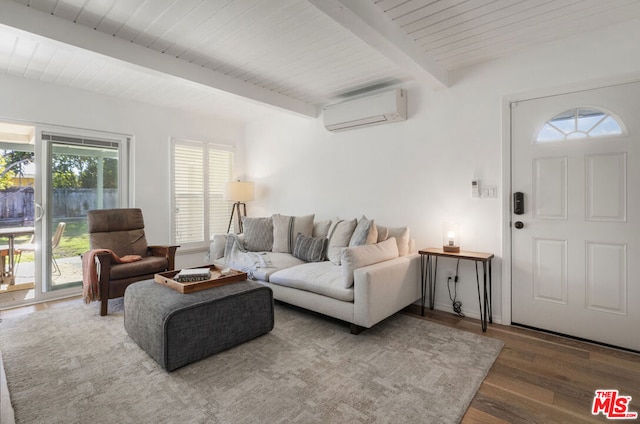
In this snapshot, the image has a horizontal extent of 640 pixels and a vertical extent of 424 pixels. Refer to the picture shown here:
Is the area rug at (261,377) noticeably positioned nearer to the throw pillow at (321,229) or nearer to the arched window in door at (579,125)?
the throw pillow at (321,229)

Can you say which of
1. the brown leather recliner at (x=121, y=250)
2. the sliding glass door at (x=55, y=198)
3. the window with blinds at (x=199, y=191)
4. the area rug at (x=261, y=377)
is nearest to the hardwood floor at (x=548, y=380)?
the area rug at (x=261, y=377)

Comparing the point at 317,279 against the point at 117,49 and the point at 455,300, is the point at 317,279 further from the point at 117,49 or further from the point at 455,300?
the point at 117,49

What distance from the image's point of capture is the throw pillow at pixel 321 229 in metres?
3.90

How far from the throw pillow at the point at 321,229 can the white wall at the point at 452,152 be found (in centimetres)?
32

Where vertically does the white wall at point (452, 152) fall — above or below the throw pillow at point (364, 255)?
above

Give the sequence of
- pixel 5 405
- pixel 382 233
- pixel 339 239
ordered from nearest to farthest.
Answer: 1. pixel 5 405
2. pixel 382 233
3. pixel 339 239

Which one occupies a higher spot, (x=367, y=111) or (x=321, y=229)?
(x=367, y=111)

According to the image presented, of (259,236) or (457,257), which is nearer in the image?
(457,257)

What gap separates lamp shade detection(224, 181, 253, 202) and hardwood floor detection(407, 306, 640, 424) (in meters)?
3.69

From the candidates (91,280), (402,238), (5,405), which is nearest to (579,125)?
(402,238)

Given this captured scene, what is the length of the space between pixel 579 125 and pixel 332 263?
252 centimetres

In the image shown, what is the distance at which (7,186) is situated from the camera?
3.72 metres

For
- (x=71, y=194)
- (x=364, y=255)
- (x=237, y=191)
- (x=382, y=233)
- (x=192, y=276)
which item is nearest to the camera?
(x=192, y=276)

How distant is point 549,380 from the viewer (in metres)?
2.02
